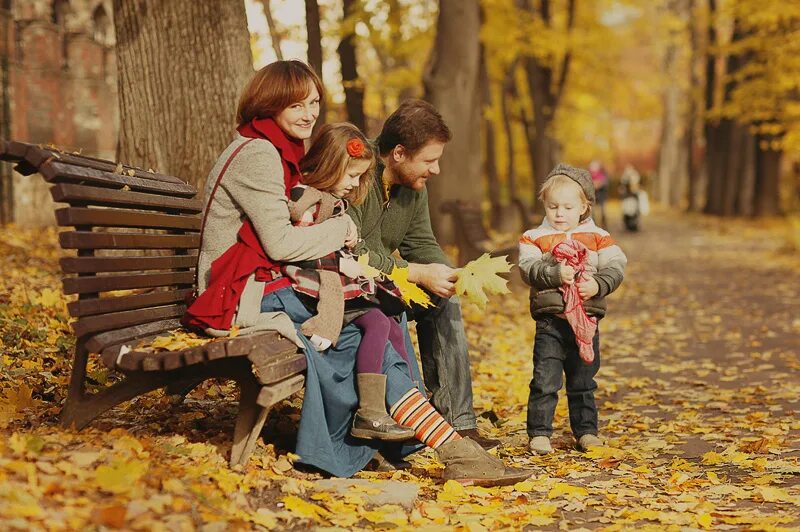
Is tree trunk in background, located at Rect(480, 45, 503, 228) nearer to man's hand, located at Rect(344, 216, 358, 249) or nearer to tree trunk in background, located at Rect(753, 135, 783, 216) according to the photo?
tree trunk in background, located at Rect(753, 135, 783, 216)

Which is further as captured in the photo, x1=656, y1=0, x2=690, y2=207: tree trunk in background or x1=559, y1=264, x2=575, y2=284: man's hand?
x1=656, y1=0, x2=690, y2=207: tree trunk in background

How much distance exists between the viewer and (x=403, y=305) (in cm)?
497

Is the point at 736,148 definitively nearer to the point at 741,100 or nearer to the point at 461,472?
the point at 741,100

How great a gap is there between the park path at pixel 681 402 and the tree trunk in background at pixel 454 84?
2.10 meters

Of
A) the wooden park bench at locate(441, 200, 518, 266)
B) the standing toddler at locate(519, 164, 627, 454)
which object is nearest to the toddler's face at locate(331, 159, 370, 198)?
the standing toddler at locate(519, 164, 627, 454)

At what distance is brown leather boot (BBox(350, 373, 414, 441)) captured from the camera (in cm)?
445

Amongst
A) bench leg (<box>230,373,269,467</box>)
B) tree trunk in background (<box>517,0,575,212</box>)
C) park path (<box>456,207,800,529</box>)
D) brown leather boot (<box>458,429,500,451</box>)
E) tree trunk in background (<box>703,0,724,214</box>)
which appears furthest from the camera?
tree trunk in background (<box>703,0,724,214</box>)

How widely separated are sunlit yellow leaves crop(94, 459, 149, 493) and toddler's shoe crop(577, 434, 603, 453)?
103 inches

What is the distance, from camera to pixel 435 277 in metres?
4.96

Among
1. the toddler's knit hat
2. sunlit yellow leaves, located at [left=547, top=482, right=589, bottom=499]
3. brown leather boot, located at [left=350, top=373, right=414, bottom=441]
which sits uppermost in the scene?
the toddler's knit hat

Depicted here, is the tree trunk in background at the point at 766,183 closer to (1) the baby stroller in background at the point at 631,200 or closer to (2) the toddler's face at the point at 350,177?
(1) the baby stroller in background at the point at 631,200

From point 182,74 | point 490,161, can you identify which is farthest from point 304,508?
point 490,161

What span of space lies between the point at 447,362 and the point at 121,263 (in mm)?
1798

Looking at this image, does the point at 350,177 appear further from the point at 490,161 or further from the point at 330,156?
the point at 490,161
